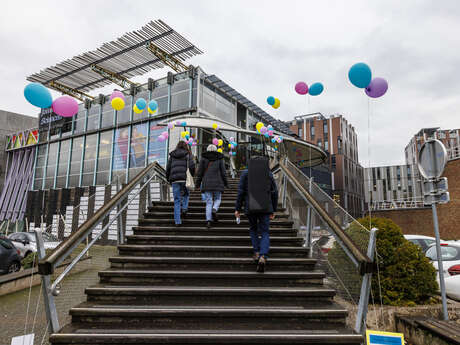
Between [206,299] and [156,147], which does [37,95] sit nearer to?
[206,299]

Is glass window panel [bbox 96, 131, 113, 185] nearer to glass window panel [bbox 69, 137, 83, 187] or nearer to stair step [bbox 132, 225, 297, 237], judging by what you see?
glass window panel [bbox 69, 137, 83, 187]

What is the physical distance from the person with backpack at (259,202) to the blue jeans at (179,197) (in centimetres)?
154

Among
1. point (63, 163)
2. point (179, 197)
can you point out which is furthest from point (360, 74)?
point (63, 163)

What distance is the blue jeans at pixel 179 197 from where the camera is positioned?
17.7ft

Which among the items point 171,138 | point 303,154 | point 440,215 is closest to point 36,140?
point 171,138

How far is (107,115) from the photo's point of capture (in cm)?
2236

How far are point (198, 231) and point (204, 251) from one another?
802 millimetres

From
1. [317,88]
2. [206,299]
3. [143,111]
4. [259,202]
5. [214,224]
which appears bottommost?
[206,299]

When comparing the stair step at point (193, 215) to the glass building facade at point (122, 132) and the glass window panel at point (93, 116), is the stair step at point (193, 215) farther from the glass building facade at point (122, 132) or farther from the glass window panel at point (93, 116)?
the glass window panel at point (93, 116)

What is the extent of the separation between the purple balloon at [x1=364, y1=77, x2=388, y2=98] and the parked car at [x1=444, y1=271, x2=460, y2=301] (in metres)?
3.49

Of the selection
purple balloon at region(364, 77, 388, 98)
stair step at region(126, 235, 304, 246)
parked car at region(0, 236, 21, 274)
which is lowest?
parked car at region(0, 236, 21, 274)

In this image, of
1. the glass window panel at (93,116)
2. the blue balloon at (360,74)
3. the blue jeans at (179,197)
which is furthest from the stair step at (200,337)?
the glass window panel at (93,116)

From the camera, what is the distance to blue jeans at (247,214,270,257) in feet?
13.0

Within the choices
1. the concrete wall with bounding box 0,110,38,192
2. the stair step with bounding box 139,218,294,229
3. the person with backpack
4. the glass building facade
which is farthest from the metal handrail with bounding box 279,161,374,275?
the concrete wall with bounding box 0,110,38,192
